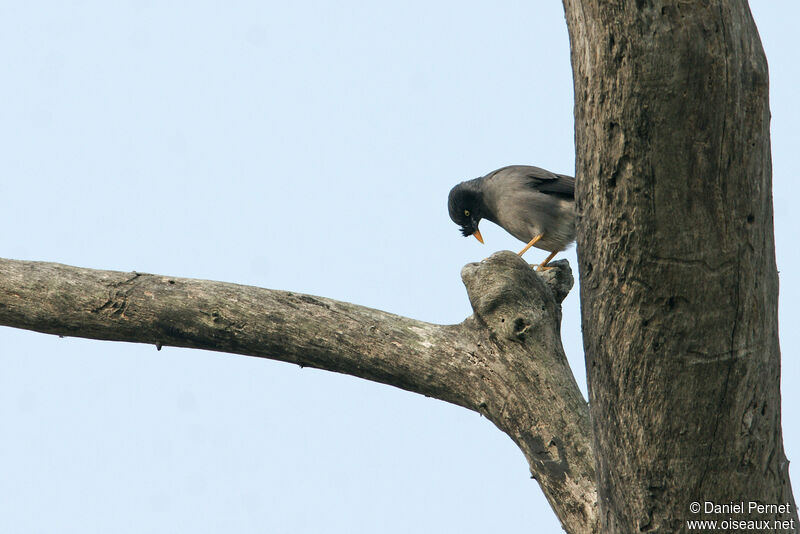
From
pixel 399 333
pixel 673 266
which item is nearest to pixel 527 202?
pixel 399 333

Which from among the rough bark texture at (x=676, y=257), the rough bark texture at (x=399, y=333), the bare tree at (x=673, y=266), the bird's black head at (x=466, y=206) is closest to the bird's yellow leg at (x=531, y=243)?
the bird's black head at (x=466, y=206)

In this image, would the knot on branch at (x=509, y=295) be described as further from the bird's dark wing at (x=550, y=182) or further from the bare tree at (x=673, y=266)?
the bird's dark wing at (x=550, y=182)

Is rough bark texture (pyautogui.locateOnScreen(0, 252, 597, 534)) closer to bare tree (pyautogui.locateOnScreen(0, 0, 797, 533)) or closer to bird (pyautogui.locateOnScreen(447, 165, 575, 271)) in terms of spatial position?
bare tree (pyautogui.locateOnScreen(0, 0, 797, 533))

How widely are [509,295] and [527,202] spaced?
9.31 ft

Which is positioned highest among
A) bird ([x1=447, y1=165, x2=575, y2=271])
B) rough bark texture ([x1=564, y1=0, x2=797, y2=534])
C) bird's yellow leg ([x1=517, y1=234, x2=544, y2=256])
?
bird ([x1=447, y1=165, x2=575, y2=271])

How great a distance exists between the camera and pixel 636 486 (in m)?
2.93

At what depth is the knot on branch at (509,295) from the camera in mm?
3957

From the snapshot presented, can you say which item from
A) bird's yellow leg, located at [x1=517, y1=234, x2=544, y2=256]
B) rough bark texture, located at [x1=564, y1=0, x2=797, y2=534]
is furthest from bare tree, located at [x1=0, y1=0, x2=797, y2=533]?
bird's yellow leg, located at [x1=517, y1=234, x2=544, y2=256]

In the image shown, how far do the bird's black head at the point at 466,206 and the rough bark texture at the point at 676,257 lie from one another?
15.0ft

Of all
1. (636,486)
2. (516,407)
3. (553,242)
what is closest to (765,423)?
(636,486)

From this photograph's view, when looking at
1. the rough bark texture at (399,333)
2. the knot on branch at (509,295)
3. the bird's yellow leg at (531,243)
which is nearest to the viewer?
the rough bark texture at (399,333)

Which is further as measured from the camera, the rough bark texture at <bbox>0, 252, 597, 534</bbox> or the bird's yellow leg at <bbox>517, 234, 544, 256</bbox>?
the bird's yellow leg at <bbox>517, 234, 544, 256</bbox>

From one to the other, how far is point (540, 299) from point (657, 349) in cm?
137

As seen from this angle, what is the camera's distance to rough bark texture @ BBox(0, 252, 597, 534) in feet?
12.2
